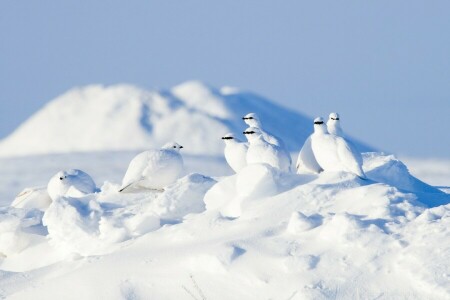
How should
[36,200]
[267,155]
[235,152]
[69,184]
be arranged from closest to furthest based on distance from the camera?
1. [267,155]
2. [235,152]
3. [69,184]
4. [36,200]

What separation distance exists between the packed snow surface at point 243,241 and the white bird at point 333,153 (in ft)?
0.87

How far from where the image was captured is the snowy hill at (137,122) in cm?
5259

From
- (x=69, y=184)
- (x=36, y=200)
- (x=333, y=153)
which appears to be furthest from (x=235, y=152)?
(x=36, y=200)

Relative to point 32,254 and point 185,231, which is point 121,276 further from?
point 32,254

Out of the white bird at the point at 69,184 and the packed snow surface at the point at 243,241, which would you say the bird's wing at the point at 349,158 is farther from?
the white bird at the point at 69,184

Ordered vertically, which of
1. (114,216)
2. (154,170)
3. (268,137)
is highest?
(268,137)

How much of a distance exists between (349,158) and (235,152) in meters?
1.92

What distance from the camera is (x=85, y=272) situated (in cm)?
1152

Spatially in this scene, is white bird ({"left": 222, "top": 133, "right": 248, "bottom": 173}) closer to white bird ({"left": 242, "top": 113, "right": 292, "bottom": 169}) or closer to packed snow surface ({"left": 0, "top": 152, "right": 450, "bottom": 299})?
white bird ({"left": 242, "top": 113, "right": 292, "bottom": 169})

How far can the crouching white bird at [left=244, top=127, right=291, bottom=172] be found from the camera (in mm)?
13570

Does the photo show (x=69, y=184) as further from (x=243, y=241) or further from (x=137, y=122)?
(x=137, y=122)

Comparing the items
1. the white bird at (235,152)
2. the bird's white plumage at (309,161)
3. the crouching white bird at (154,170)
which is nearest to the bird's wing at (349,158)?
the bird's white plumage at (309,161)

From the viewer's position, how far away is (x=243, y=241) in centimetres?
1102

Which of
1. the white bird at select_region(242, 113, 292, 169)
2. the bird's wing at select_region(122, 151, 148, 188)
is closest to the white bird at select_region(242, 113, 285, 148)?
the white bird at select_region(242, 113, 292, 169)
